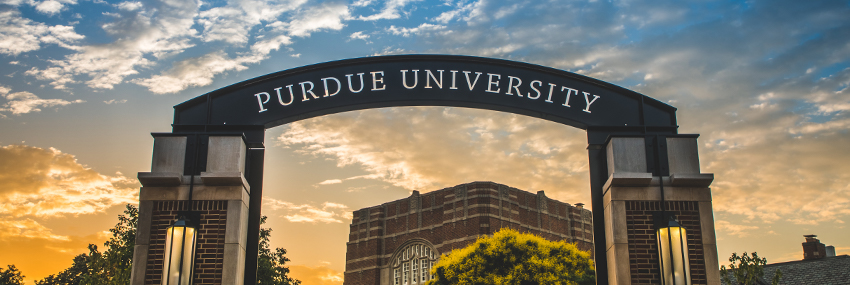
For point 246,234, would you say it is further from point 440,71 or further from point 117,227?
point 117,227

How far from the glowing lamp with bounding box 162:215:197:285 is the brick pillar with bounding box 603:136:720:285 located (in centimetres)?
466

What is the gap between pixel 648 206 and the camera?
27.1 ft

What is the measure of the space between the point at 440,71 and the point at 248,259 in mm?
3322

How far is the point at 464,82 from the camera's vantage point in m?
9.16

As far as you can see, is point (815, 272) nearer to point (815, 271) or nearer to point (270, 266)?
point (815, 271)

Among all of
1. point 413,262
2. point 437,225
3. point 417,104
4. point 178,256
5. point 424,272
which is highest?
point 437,225

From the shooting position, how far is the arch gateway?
26.1 ft

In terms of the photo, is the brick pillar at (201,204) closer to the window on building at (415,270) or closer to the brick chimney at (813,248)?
the brick chimney at (813,248)

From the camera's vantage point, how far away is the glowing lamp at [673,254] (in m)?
7.69

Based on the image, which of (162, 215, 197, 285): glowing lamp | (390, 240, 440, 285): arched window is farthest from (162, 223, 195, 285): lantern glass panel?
(390, 240, 440, 285): arched window

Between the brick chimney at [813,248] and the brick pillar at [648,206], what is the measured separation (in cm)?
2865

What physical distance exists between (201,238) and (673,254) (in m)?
5.18

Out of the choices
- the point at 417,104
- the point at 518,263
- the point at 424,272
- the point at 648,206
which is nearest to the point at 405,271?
the point at 424,272

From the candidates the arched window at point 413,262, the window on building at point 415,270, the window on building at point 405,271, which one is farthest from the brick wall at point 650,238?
the window on building at point 405,271
